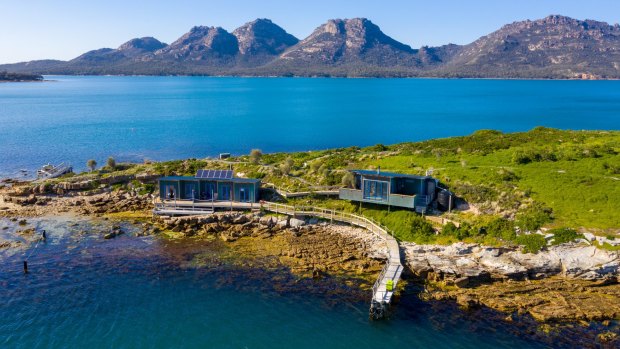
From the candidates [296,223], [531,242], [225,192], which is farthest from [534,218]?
[225,192]

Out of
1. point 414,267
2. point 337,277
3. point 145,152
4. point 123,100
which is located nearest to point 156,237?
point 337,277

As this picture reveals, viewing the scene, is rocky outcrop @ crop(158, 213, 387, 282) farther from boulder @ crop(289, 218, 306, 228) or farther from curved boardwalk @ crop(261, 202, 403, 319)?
curved boardwalk @ crop(261, 202, 403, 319)

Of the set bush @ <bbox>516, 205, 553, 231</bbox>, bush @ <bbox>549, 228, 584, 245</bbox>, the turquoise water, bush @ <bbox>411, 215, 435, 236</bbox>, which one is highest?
bush @ <bbox>516, 205, 553, 231</bbox>

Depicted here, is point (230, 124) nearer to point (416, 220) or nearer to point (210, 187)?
point (210, 187)

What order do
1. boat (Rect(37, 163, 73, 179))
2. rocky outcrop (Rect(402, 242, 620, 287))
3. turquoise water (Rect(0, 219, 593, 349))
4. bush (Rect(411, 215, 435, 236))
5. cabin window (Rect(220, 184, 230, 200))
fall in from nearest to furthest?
turquoise water (Rect(0, 219, 593, 349)) → rocky outcrop (Rect(402, 242, 620, 287)) → bush (Rect(411, 215, 435, 236)) → cabin window (Rect(220, 184, 230, 200)) → boat (Rect(37, 163, 73, 179))

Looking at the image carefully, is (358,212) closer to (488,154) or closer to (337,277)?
(337,277)

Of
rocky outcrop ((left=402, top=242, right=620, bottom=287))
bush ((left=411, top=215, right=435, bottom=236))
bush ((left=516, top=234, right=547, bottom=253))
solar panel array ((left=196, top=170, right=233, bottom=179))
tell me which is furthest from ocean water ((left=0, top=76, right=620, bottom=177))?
bush ((left=516, top=234, right=547, bottom=253))
